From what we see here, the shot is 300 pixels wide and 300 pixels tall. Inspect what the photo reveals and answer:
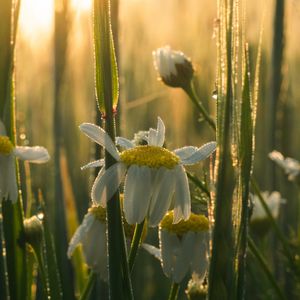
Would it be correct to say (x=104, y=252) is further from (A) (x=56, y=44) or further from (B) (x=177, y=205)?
(A) (x=56, y=44)

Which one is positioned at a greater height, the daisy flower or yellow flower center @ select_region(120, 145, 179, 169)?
yellow flower center @ select_region(120, 145, 179, 169)

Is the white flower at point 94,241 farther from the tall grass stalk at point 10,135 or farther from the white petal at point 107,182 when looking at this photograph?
the white petal at point 107,182

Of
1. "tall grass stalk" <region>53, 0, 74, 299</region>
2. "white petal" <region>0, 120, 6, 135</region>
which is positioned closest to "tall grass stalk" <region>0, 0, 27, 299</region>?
"white petal" <region>0, 120, 6, 135</region>

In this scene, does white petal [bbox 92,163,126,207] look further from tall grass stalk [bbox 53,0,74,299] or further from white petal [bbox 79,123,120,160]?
tall grass stalk [bbox 53,0,74,299]

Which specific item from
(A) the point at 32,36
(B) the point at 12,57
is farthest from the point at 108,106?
(A) the point at 32,36

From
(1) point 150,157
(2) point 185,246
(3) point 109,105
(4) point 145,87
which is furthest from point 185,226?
(4) point 145,87

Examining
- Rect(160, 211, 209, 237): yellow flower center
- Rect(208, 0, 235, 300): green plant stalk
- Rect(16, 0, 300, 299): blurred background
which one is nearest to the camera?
Rect(208, 0, 235, 300): green plant stalk

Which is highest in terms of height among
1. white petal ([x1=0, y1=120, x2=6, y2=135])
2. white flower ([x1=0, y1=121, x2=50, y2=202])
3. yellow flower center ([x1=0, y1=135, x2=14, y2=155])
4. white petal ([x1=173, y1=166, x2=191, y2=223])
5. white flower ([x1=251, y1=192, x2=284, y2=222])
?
white petal ([x1=0, y1=120, x2=6, y2=135])
